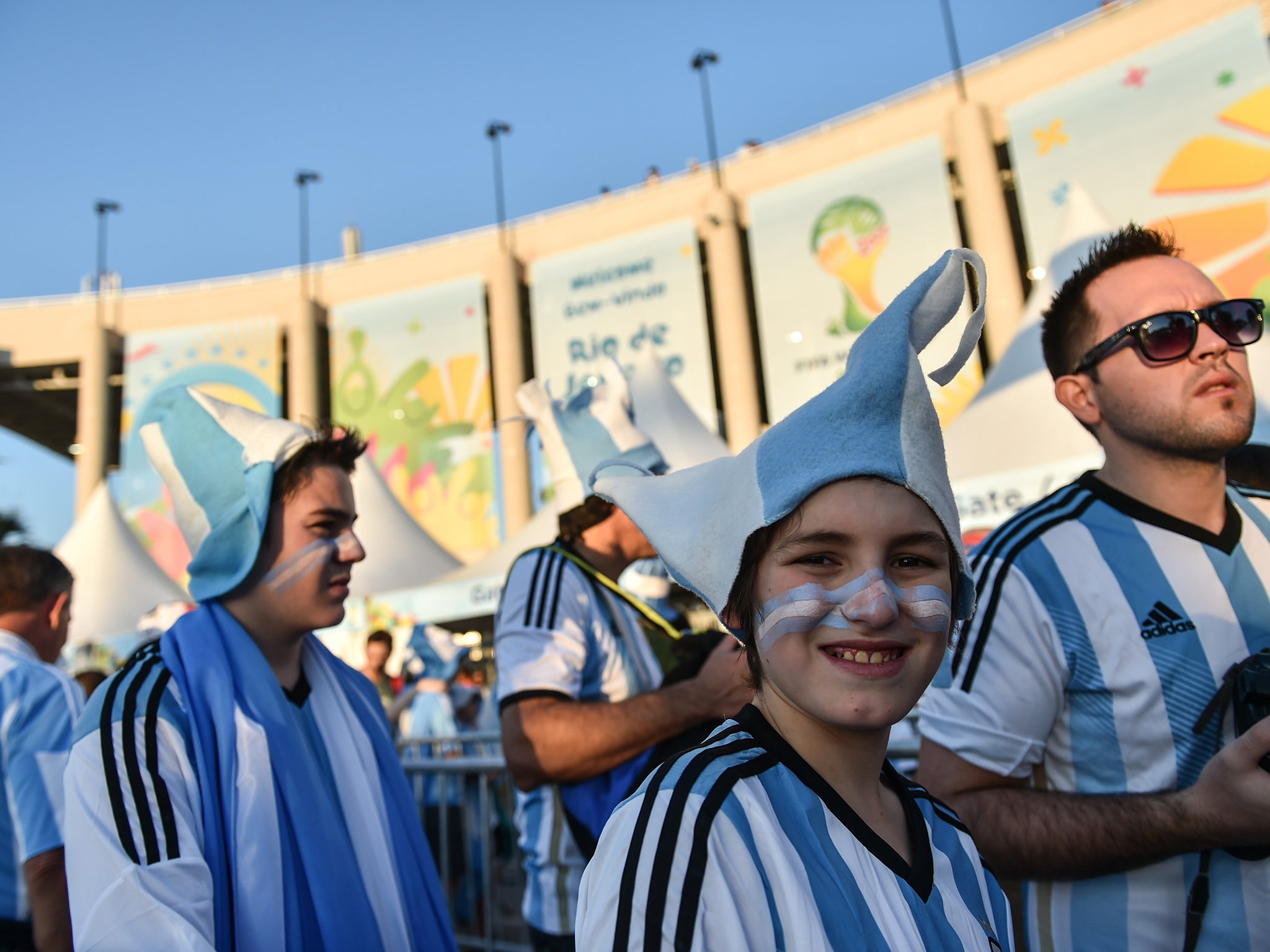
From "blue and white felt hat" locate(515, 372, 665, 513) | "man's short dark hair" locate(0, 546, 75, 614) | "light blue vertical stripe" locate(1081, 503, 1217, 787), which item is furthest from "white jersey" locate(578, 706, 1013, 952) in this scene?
"man's short dark hair" locate(0, 546, 75, 614)

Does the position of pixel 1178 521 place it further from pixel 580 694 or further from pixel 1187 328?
pixel 580 694

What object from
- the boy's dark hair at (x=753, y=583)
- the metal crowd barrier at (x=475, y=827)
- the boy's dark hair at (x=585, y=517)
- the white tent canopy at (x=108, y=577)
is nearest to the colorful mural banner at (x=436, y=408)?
the white tent canopy at (x=108, y=577)

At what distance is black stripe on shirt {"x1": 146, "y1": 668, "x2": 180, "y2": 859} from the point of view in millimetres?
1618

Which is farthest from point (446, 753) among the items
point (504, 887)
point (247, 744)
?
point (247, 744)

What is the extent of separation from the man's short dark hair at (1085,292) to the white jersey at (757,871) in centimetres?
130

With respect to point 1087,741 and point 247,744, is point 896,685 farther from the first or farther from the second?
point 247,744

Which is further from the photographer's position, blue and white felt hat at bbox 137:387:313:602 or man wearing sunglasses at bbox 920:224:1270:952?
blue and white felt hat at bbox 137:387:313:602

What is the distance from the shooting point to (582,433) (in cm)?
366

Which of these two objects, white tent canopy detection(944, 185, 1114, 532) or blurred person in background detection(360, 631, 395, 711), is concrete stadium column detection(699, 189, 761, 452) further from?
blurred person in background detection(360, 631, 395, 711)

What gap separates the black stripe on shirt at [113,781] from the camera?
1574mm

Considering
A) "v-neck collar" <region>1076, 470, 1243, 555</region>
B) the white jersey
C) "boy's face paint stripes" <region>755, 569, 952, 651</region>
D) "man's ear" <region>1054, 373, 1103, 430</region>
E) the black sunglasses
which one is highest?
the black sunglasses

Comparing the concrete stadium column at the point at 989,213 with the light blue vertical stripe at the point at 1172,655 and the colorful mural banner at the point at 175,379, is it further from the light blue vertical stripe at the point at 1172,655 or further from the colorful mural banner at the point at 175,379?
the colorful mural banner at the point at 175,379

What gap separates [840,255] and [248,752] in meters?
18.7

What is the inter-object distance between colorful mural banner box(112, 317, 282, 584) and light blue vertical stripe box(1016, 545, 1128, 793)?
24816mm
